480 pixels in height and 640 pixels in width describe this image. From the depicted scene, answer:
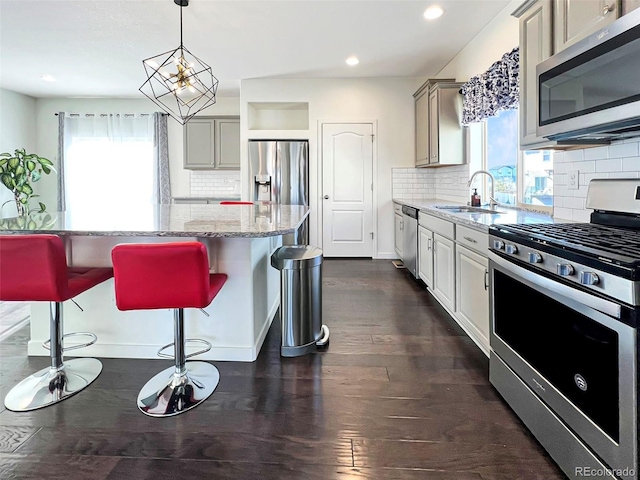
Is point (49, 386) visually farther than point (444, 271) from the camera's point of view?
No

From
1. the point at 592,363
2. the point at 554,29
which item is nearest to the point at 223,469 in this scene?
the point at 592,363

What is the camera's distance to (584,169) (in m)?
2.26

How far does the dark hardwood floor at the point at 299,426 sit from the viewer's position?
1503 millimetres

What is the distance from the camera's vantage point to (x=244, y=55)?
466 centimetres

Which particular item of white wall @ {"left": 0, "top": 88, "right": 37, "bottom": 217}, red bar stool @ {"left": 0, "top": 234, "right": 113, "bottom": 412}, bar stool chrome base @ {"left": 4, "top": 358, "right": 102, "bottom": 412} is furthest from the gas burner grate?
white wall @ {"left": 0, "top": 88, "right": 37, "bottom": 217}

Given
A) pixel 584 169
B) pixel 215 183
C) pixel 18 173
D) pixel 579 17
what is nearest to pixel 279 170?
pixel 215 183

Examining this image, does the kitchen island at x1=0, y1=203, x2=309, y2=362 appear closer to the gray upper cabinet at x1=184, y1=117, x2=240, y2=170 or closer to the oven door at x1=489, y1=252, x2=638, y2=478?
the oven door at x1=489, y1=252, x2=638, y2=478

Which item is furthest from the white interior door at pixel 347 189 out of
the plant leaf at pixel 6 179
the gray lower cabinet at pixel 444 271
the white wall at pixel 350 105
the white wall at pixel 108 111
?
the plant leaf at pixel 6 179

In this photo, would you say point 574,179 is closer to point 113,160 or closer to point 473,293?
point 473,293

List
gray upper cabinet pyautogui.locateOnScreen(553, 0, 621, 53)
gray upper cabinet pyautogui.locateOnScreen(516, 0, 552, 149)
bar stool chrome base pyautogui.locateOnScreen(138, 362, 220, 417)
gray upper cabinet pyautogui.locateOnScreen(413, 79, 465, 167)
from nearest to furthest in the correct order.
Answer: gray upper cabinet pyautogui.locateOnScreen(553, 0, 621, 53) < bar stool chrome base pyautogui.locateOnScreen(138, 362, 220, 417) < gray upper cabinet pyautogui.locateOnScreen(516, 0, 552, 149) < gray upper cabinet pyautogui.locateOnScreen(413, 79, 465, 167)

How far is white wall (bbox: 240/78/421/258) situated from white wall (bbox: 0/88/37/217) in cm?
380

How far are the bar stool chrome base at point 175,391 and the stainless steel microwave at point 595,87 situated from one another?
2167 mm

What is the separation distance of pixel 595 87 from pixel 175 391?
7.73 feet

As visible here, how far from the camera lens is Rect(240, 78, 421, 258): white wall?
18.7 feet
